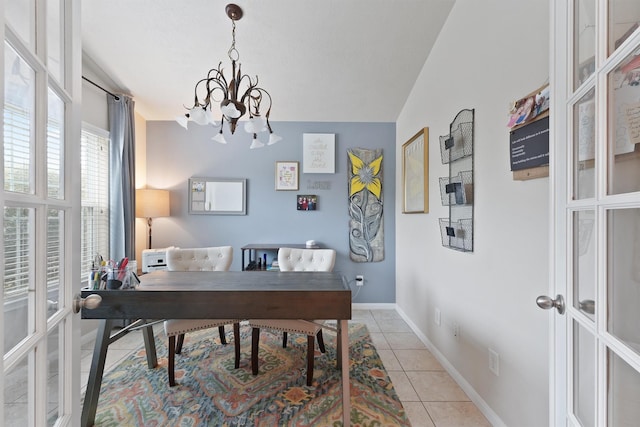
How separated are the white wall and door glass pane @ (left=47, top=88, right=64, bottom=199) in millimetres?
1800

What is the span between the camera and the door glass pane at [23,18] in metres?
0.54

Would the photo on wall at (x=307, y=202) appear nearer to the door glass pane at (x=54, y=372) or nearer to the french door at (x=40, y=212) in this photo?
the french door at (x=40, y=212)

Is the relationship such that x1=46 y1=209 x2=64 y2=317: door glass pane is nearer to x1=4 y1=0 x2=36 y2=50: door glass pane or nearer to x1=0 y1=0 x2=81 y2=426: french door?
x1=0 y1=0 x2=81 y2=426: french door

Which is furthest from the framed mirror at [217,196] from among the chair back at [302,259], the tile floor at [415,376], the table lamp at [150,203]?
the tile floor at [415,376]

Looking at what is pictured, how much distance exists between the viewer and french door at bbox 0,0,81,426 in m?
0.56

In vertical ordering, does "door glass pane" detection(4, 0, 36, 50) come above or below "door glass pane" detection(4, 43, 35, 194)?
above

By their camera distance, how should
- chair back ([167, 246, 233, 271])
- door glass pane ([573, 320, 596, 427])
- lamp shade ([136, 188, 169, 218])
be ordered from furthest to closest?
1. lamp shade ([136, 188, 169, 218])
2. chair back ([167, 246, 233, 271])
3. door glass pane ([573, 320, 596, 427])

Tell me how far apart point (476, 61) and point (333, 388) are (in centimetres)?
236

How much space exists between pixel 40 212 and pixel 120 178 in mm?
2603

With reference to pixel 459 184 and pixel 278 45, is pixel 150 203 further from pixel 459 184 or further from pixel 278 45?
pixel 459 184

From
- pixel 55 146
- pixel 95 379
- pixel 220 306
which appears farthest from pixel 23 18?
pixel 95 379

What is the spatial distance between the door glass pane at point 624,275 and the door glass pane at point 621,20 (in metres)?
0.40

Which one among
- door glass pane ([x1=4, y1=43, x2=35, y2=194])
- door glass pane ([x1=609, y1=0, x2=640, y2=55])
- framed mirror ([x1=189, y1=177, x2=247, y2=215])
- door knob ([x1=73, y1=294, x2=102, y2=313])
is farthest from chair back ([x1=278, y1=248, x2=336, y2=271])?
door glass pane ([x1=609, y1=0, x2=640, y2=55])

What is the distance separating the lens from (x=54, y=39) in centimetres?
72
